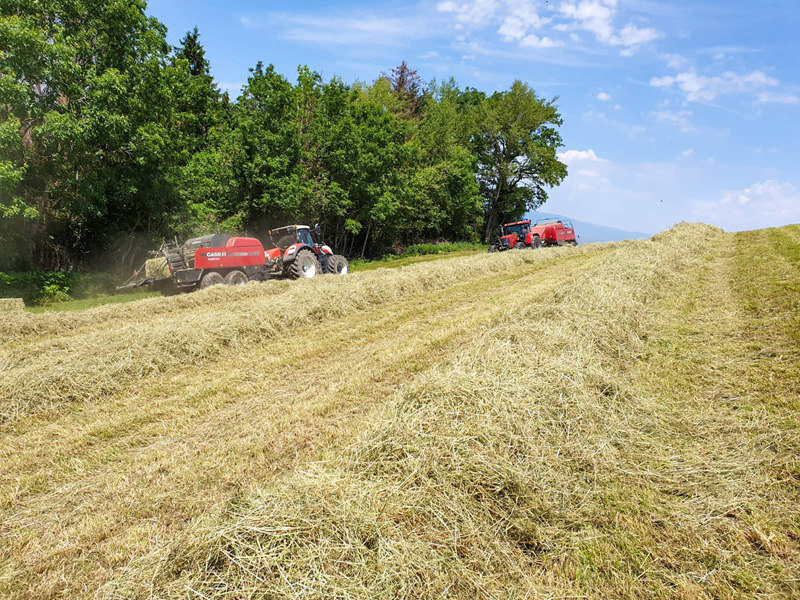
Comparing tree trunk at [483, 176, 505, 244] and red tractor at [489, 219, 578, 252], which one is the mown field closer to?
red tractor at [489, 219, 578, 252]

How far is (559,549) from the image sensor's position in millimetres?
2447

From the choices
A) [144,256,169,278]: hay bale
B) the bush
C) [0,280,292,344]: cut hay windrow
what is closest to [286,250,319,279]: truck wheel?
[0,280,292,344]: cut hay windrow

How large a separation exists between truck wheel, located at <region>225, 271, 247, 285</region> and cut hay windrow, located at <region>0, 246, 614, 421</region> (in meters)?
1.20

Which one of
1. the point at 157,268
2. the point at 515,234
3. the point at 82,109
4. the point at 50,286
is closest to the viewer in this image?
the point at 82,109

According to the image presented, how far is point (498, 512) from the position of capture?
8.57 feet

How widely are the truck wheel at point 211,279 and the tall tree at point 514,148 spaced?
3080 centimetres

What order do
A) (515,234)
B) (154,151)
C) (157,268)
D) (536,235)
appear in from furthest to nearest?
1. (536,235)
2. (515,234)
3. (154,151)
4. (157,268)

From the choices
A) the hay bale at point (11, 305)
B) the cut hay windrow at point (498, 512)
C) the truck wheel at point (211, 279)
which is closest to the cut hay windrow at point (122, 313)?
the truck wheel at point (211, 279)

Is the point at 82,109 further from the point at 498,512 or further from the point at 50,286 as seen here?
the point at 498,512

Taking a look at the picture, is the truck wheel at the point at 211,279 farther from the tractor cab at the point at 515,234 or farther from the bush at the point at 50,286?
the tractor cab at the point at 515,234

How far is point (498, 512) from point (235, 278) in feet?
36.4

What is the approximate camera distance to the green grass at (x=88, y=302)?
1074 centimetres

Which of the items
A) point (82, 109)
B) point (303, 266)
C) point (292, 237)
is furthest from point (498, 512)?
point (82, 109)

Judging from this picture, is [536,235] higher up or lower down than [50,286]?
higher up
